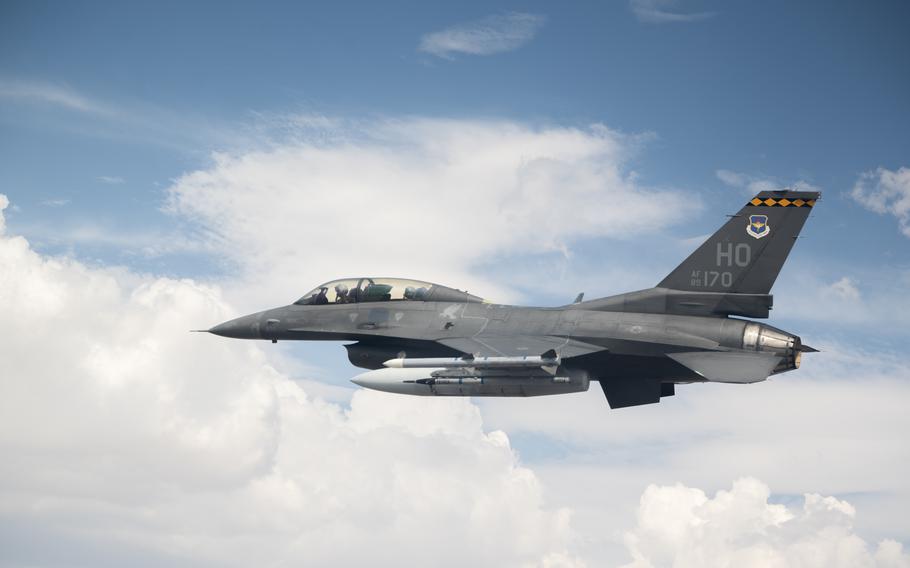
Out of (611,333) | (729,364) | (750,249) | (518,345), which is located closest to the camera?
(729,364)

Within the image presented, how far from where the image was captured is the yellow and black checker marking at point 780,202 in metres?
27.7

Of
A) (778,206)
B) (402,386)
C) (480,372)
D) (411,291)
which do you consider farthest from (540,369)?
(778,206)

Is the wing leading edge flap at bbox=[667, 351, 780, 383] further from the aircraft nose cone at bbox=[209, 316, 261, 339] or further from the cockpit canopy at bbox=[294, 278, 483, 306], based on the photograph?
the aircraft nose cone at bbox=[209, 316, 261, 339]

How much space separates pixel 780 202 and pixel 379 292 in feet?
36.4

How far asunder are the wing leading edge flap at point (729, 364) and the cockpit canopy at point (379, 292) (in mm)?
6349

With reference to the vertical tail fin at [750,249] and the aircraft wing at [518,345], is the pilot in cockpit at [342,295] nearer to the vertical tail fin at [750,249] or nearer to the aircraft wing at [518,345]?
the aircraft wing at [518,345]

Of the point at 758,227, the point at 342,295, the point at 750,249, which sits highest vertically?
the point at 758,227

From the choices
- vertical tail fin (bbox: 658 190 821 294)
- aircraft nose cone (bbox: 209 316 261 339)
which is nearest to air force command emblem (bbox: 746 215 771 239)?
vertical tail fin (bbox: 658 190 821 294)

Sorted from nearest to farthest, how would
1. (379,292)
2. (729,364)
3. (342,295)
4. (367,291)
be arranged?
(729,364), (379,292), (367,291), (342,295)

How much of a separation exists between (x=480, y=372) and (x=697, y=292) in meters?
6.03

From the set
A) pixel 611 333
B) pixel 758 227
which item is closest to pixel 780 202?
pixel 758 227

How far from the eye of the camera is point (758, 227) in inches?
1091

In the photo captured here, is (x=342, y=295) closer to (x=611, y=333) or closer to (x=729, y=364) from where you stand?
(x=611, y=333)

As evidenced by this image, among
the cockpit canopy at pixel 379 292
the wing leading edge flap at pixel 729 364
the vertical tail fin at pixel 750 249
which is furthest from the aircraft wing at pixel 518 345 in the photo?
the vertical tail fin at pixel 750 249
